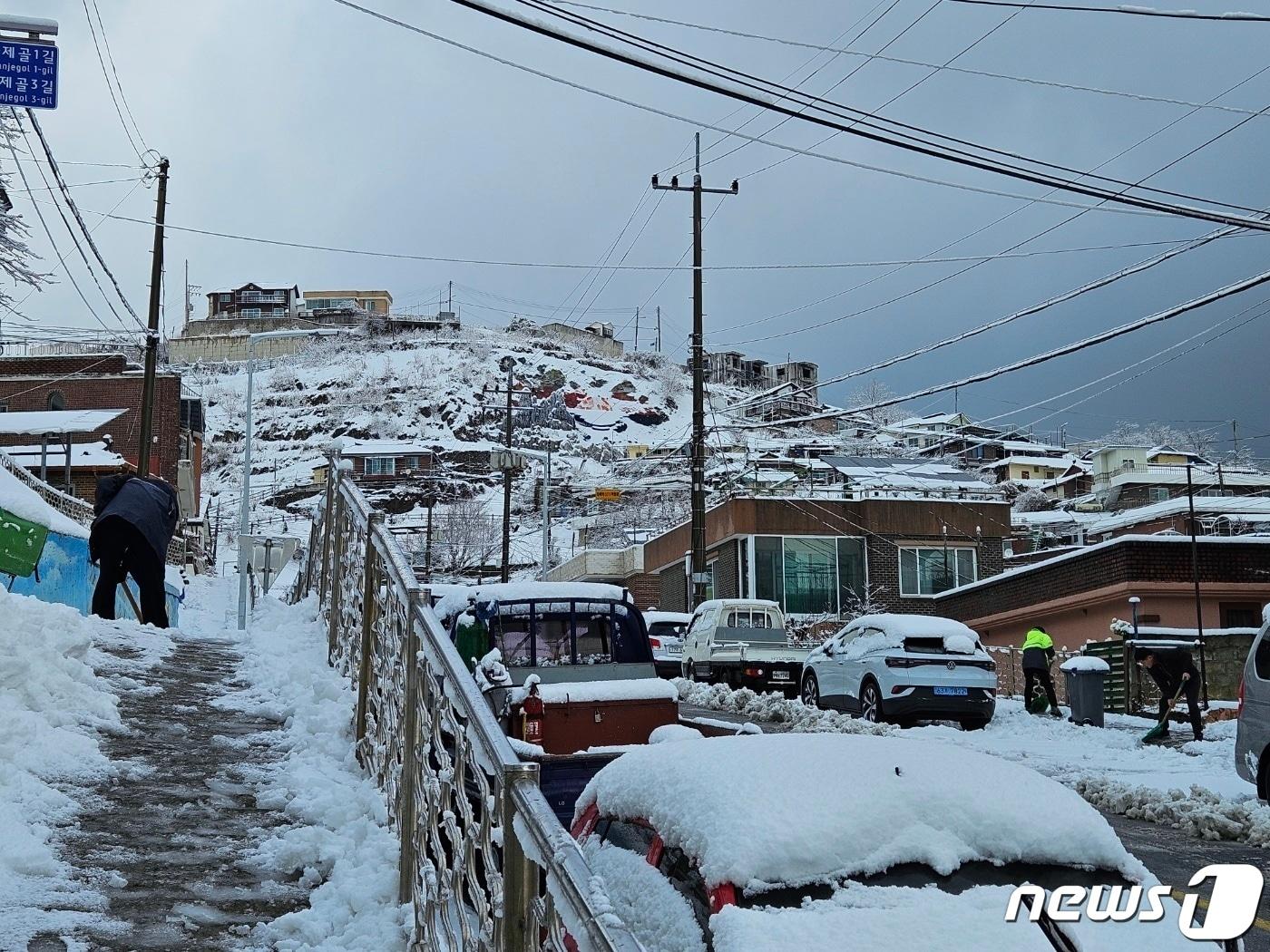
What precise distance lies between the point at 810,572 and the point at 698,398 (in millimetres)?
13899

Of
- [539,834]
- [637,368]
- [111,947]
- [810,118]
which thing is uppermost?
[637,368]

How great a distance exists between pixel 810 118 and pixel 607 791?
7931mm

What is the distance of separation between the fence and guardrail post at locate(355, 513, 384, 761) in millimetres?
11

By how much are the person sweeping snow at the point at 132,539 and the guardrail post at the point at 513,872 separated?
939 cm

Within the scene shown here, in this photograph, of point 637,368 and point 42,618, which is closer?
point 42,618

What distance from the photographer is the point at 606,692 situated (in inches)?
406

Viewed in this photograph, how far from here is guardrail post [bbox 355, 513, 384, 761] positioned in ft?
24.8

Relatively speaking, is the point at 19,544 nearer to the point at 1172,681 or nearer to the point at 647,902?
the point at 647,902

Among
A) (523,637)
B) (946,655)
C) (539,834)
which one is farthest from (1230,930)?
(946,655)

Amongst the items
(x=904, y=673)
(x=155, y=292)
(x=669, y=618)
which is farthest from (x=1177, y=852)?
(x=155, y=292)

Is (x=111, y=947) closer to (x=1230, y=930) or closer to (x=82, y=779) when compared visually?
(x=82, y=779)

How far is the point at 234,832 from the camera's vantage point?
6.15 meters

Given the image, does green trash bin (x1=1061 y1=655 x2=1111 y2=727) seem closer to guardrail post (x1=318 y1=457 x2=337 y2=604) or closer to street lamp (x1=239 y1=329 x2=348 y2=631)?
guardrail post (x1=318 y1=457 x2=337 y2=604)

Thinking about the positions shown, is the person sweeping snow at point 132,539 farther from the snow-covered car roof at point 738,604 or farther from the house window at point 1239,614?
the house window at point 1239,614
